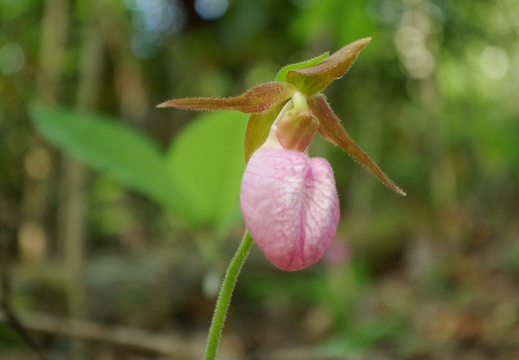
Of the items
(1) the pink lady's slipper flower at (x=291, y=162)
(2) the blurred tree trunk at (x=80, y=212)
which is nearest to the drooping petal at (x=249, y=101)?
(1) the pink lady's slipper flower at (x=291, y=162)

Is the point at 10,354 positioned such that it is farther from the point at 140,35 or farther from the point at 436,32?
the point at 436,32

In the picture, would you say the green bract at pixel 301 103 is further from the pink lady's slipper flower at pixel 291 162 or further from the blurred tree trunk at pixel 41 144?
the blurred tree trunk at pixel 41 144

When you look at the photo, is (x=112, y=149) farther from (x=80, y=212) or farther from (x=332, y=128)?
(x=332, y=128)

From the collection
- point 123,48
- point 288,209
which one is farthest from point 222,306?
point 123,48

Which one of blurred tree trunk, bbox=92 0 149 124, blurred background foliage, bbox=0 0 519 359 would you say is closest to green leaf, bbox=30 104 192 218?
blurred background foliage, bbox=0 0 519 359

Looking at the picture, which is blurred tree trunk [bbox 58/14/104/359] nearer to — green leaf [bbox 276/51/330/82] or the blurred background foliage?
the blurred background foliage

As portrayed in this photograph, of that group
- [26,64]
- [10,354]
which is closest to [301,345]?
[10,354]
